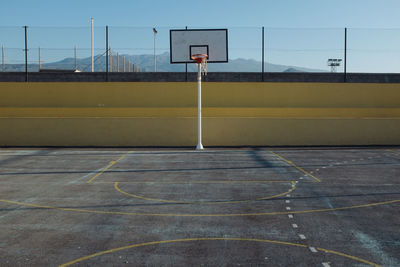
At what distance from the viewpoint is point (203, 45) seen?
86.1 ft

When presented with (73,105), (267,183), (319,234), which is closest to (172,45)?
(73,105)

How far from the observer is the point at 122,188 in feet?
46.5

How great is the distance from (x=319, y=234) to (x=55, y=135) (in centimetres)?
2282

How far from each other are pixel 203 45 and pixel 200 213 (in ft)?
57.2

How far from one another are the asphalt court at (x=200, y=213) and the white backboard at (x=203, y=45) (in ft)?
29.4

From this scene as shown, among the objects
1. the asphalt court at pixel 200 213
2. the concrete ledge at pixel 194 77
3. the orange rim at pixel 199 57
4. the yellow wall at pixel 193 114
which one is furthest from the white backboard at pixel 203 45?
the asphalt court at pixel 200 213

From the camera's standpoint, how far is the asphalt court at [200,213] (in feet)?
25.8

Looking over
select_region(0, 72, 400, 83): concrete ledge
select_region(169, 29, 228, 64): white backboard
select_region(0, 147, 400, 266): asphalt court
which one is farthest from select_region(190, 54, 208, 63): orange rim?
select_region(0, 147, 400, 266): asphalt court

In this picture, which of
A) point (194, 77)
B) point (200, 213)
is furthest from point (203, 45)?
point (200, 213)

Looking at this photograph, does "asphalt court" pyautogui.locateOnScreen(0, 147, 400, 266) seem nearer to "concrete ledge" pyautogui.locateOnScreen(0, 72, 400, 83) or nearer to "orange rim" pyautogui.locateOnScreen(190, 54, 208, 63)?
"orange rim" pyautogui.locateOnScreen(190, 54, 208, 63)

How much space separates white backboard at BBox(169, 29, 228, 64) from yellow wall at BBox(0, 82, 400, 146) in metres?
4.14

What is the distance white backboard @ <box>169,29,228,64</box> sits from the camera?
26.2 m

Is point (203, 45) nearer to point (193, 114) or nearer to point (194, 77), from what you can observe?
point (194, 77)

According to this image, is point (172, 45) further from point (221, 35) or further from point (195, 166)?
point (195, 166)
